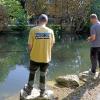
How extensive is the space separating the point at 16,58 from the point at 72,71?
15.5ft

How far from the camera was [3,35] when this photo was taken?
A: 96.9 feet

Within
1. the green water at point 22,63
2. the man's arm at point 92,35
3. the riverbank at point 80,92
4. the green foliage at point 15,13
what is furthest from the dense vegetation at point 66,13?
the riverbank at point 80,92

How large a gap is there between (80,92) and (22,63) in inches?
310

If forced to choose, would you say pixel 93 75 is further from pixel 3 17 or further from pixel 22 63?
pixel 3 17

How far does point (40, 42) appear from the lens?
7.90 metres

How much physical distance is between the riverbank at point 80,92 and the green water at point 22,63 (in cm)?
158

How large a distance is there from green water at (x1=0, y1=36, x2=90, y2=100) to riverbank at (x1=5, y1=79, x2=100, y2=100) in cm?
158

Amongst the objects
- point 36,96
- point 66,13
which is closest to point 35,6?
point 66,13

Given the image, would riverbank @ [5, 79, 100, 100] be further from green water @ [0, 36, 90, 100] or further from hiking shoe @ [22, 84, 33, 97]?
green water @ [0, 36, 90, 100]

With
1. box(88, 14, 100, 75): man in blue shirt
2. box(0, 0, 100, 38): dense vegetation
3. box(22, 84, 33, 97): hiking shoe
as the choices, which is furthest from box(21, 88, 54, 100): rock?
box(0, 0, 100, 38): dense vegetation

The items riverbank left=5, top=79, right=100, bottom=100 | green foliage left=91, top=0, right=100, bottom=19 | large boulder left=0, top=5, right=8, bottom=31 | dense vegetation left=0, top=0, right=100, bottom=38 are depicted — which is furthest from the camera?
green foliage left=91, top=0, right=100, bottom=19

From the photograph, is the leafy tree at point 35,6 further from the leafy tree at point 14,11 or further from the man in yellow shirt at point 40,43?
the man in yellow shirt at point 40,43

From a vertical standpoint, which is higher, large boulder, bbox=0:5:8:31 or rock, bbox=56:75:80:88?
rock, bbox=56:75:80:88

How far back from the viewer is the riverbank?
332 inches
